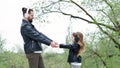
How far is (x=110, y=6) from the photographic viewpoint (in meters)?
22.2

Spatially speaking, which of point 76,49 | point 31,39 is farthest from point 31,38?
point 76,49

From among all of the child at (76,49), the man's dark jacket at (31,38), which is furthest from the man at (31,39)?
the child at (76,49)

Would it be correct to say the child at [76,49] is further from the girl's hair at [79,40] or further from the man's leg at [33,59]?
the man's leg at [33,59]

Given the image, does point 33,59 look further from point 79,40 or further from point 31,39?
point 79,40

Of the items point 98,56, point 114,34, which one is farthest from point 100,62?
point 114,34

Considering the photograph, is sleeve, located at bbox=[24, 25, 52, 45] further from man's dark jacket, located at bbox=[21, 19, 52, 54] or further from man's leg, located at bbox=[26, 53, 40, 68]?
man's leg, located at bbox=[26, 53, 40, 68]

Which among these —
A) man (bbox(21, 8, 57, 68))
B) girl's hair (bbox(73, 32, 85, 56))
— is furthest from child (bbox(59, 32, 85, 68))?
man (bbox(21, 8, 57, 68))

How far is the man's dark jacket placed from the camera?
6.69 m

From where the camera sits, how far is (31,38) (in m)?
6.74

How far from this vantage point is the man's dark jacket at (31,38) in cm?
669

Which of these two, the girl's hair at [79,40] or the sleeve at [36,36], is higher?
the sleeve at [36,36]

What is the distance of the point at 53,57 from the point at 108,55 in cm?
3874

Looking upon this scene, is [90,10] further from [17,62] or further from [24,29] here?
[17,62]

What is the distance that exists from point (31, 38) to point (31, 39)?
4 centimetres
